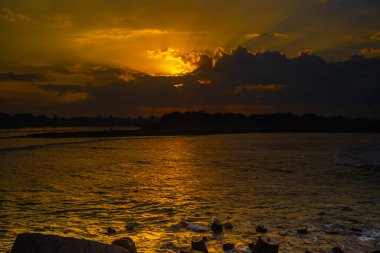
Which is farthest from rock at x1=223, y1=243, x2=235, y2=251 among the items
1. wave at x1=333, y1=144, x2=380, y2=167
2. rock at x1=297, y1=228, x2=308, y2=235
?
wave at x1=333, y1=144, x2=380, y2=167

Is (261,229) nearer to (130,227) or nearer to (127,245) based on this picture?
(130,227)

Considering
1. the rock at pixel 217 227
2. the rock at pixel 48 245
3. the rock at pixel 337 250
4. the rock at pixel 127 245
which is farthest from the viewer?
the rock at pixel 217 227

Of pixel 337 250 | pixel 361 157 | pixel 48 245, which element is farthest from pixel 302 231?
pixel 361 157

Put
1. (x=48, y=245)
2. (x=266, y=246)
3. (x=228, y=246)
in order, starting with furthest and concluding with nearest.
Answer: (x=228, y=246)
(x=266, y=246)
(x=48, y=245)

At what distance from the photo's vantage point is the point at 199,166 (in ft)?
94.7

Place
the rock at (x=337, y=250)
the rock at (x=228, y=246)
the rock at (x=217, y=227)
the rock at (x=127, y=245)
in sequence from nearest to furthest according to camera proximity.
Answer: the rock at (x=127, y=245) → the rock at (x=337, y=250) → the rock at (x=228, y=246) → the rock at (x=217, y=227)

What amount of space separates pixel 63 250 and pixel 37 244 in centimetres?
45

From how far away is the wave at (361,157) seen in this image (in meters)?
28.3

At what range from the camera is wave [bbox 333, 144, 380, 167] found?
28283mm

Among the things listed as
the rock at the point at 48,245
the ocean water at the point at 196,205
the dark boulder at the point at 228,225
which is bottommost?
the ocean water at the point at 196,205

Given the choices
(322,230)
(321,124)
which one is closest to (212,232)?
(322,230)

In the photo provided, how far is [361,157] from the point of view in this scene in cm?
3158

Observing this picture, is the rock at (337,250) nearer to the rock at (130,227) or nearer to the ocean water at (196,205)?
the ocean water at (196,205)

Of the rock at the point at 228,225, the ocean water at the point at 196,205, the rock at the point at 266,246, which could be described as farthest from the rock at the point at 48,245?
the rock at the point at 228,225
